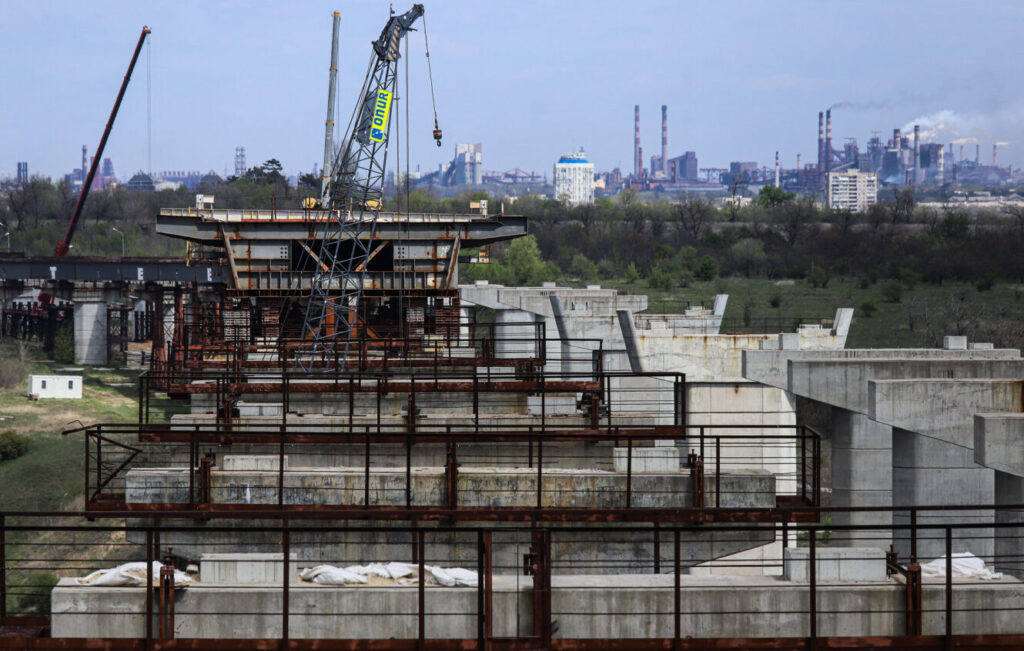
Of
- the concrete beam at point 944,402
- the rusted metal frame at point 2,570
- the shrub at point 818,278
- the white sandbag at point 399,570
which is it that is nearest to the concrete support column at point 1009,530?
the concrete beam at point 944,402

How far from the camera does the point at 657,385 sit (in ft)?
100

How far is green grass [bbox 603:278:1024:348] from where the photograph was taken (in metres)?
68.3

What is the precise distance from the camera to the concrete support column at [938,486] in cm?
1648

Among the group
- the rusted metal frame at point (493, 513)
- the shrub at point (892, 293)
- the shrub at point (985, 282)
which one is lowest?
the rusted metal frame at point (493, 513)

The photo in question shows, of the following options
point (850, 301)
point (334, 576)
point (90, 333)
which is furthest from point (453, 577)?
point (850, 301)

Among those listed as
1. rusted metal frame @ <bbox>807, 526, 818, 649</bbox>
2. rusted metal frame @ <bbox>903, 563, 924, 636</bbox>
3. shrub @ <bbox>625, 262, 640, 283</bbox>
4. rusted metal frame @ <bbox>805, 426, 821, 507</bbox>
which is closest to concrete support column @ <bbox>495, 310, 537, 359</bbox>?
rusted metal frame @ <bbox>805, 426, 821, 507</bbox>

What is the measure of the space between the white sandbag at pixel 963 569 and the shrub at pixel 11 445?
37014 millimetres

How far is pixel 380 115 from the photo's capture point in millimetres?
49562

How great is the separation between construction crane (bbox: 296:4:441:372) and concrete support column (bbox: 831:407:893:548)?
21244mm

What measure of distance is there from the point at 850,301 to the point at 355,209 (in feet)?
142

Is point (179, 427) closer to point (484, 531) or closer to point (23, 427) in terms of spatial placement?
point (484, 531)

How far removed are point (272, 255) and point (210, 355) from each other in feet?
24.7

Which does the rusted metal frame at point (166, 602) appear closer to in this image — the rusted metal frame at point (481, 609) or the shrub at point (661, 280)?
the rusted metal frame at point (481, 609)

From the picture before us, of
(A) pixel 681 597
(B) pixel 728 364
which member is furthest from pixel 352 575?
(B) pixel 728 364
